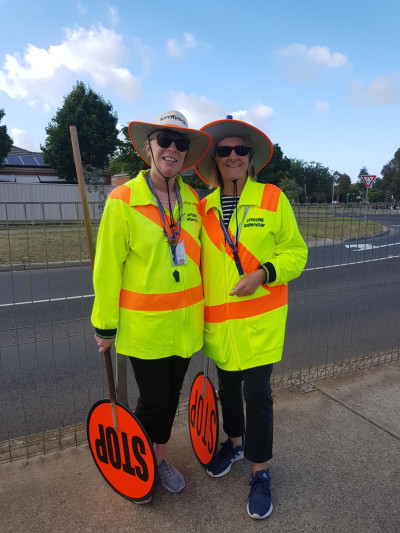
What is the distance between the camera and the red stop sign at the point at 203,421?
2.34 m

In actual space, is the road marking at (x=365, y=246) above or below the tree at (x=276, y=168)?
below

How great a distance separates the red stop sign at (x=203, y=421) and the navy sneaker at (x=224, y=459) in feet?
0.15

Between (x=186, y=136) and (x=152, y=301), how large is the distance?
2.87ft

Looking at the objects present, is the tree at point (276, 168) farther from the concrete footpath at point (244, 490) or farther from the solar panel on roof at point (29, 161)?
the concrete footpath at point (244, 490)

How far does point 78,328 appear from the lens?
17.0ft

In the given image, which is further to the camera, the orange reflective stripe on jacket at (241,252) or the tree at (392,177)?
the tree at (392,177)

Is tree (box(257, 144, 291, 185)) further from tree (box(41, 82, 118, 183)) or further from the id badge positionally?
the id badge

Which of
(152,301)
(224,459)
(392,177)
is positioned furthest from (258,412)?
(392,177)

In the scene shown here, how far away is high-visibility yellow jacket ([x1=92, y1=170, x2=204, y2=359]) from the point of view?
1.84 metres

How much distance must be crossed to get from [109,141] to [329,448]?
29.1 m

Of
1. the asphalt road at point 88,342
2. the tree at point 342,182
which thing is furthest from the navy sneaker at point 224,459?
the tree at point 342,182

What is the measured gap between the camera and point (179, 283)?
195 centimetres

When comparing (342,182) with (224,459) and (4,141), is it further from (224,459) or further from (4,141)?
(224,459)

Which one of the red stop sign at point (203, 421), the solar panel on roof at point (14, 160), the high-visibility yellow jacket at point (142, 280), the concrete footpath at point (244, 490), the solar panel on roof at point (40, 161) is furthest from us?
the solar panel on roof at point (40, 161)
